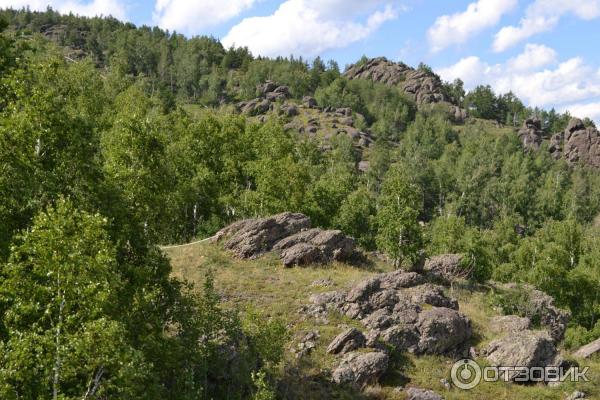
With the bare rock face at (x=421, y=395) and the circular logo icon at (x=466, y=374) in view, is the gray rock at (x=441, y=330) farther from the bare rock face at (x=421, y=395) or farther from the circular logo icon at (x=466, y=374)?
the bare rock face at (x=421, y=395)

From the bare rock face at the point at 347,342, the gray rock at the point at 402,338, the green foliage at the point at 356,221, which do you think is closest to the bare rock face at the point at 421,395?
the gray rock at the point at 402,338

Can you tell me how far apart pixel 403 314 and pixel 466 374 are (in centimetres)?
602

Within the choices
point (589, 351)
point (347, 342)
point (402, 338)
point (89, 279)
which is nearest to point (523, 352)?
point (402, 338)

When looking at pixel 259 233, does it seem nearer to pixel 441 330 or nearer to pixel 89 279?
pixel 441 330

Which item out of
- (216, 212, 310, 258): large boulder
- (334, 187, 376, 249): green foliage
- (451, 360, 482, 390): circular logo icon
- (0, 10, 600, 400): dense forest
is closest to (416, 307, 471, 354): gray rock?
(451, 360, 482, 390): circular logo icon

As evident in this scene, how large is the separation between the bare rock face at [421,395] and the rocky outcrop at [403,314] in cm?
400

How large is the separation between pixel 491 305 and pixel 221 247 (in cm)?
2693

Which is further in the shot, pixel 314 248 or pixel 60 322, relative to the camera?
pixel 314 248

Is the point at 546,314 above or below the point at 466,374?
below

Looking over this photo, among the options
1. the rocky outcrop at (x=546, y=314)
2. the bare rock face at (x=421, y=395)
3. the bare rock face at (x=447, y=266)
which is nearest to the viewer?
the bare rock face at (x=421, y=395)

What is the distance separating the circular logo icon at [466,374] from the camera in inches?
1312

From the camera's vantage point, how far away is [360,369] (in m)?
31.6

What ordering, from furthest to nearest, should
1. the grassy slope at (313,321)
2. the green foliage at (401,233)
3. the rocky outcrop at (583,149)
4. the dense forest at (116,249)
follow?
the rocky outcrop at (583,149)
the green foliage at (401,233)
the grassy slope at (313,321)
the dense forest at (116,249)

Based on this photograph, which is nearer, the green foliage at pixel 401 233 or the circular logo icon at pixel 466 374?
the circular logo icon at pixel 466 374
